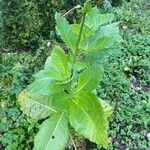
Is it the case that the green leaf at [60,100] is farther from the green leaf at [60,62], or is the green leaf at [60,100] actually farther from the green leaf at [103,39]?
the green leaf at [103,39]

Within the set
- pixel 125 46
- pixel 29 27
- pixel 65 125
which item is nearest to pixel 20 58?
pixel 29 27

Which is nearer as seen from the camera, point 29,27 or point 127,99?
point 127,99

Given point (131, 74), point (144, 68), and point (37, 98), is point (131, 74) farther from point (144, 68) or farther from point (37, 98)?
point (37, 98)

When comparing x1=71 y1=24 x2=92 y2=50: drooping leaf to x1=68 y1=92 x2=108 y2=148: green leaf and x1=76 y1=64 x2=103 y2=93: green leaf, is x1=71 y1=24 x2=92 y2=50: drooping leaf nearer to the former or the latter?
x1=76 y1=64 x2=103 y2=93: green leaf

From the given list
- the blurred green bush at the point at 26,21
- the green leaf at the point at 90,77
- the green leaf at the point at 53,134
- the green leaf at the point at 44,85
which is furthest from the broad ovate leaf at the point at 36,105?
the blurred green bush at the point at 26,21

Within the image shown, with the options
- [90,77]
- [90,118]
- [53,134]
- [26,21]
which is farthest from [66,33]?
[26,21]

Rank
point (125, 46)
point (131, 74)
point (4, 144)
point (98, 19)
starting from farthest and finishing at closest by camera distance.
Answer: point (125, 46)
point (131, 74)
point (4, 144)
point (98, 19)
